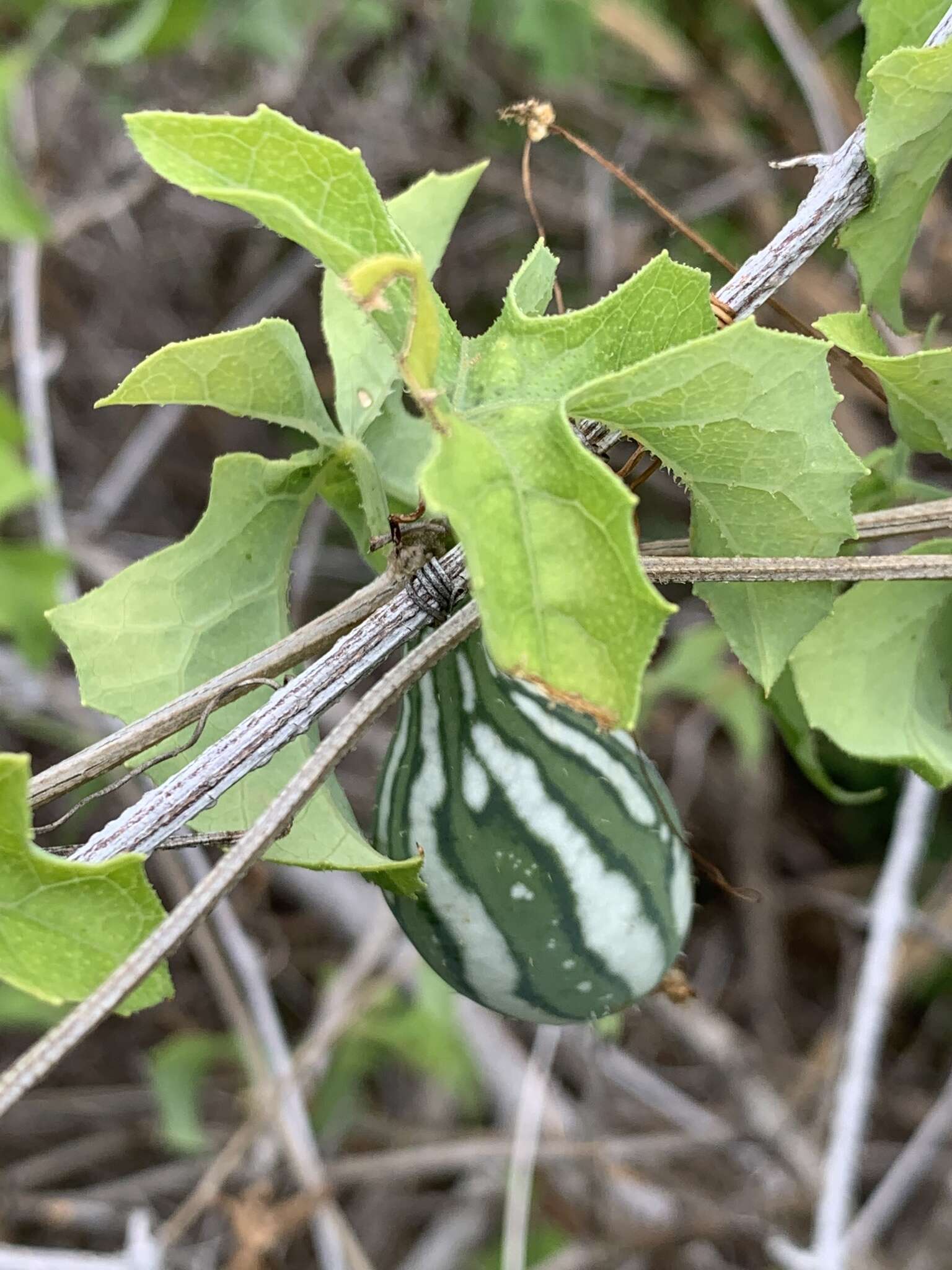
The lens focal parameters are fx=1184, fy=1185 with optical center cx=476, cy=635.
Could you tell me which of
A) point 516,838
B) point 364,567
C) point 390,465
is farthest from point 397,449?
point 364,567

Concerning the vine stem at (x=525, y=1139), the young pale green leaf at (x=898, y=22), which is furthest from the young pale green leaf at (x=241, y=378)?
the vine stem at (x=525, y=1139)

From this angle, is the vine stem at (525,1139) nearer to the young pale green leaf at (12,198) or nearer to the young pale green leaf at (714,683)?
the young pale green leaf at (714,683)

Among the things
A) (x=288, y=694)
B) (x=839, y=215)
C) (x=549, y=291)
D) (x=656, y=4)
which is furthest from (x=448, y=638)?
(x=656, y=4)

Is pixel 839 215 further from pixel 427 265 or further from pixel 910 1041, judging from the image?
pixel 910 1041

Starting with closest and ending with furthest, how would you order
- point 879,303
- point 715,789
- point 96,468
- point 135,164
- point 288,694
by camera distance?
1. point 288,694
2. point 879,303
3. point 135,164
4. point 715,789
5. point 96,468

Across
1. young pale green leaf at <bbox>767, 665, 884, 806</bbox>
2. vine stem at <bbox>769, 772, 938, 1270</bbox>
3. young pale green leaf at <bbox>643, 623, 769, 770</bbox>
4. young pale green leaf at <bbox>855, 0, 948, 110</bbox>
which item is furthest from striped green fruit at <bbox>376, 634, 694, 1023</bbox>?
young pale green leaf at <bbox>643, 623, 769, 770</bbox>
